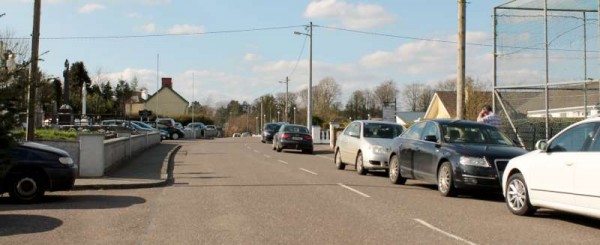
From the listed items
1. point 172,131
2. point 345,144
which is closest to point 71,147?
point 345,144

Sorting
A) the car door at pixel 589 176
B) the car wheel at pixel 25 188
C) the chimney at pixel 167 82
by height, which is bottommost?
the car wheel at pixel 25 188

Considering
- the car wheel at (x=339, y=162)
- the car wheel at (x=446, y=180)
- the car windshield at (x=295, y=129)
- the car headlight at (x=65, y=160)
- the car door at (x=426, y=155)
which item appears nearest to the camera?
the car headlight at (x=65, y=160)

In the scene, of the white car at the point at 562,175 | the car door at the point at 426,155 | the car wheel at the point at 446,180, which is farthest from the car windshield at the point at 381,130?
the white car at the point at 562,175

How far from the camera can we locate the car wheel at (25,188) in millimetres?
11242

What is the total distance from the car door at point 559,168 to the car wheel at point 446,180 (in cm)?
255

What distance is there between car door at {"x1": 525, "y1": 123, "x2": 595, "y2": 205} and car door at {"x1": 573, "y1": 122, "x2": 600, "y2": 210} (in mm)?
107

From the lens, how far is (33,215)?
9.92 meters

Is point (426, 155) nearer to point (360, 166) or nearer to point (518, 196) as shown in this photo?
point (518, 196)

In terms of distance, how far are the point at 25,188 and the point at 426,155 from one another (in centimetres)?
784

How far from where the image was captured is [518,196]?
404 inches

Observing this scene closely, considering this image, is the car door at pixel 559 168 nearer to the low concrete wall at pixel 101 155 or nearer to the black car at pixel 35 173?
the black car at pixel 35 173

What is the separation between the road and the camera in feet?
26.8

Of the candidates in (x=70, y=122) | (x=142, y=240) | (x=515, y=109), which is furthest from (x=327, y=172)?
(x=70, y=122)

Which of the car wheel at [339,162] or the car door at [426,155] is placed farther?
the car wheel at [339,162]
